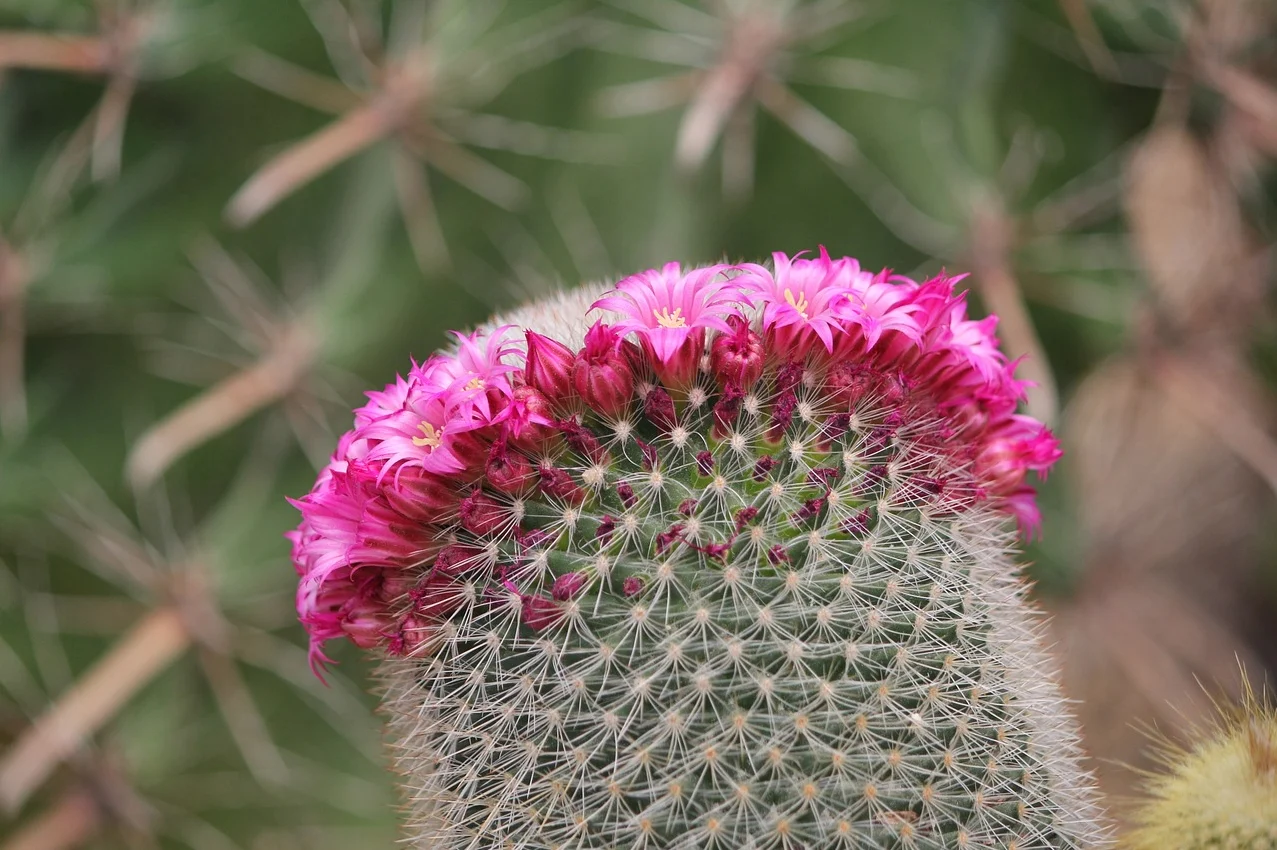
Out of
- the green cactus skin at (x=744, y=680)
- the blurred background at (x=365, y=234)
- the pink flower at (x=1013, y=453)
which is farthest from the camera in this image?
the blurred background at (x=365, y=234)

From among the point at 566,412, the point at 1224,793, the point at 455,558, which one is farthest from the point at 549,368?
the point at 1224,793

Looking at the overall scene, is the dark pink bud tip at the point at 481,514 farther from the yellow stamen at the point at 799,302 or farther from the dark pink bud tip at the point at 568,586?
the yellow stamen at the point at 799,302

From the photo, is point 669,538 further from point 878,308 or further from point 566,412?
point 878,308

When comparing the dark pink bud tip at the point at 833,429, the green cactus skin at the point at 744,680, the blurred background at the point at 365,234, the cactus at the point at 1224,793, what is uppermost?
the blurred background at the point at 365,234

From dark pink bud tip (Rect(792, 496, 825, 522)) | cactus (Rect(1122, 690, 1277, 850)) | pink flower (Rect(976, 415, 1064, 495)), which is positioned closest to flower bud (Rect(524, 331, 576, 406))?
dark pink bud tip (Rect(792, 496, 825, 522))

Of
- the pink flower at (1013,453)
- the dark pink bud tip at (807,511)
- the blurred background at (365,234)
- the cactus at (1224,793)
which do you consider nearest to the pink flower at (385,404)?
the dark pink bud tip at (807,511)

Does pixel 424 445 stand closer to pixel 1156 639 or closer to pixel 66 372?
pixel 66 372

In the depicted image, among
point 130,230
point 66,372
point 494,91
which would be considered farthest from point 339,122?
point 66,372

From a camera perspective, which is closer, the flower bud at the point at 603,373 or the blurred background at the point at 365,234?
the flower bud at the point at 603,373
